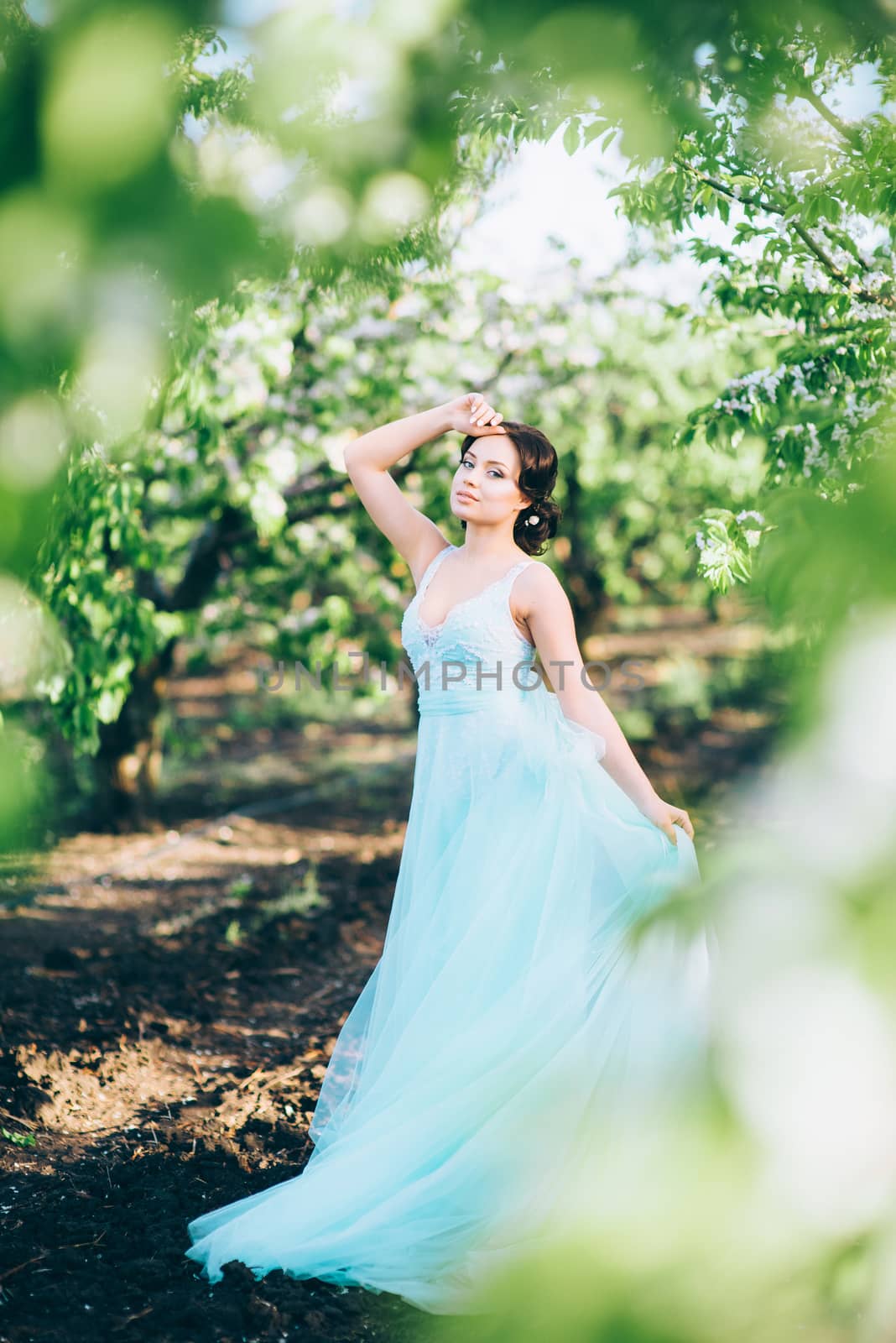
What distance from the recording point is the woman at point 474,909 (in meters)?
2.69

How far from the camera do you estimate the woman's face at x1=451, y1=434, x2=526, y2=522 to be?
3246 mm

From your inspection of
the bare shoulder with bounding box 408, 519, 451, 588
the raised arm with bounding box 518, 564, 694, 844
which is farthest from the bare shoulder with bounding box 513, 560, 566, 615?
the bare shoulder with bounding box 408, 519, 451, 588

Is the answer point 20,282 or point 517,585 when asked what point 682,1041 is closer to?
point 20,282

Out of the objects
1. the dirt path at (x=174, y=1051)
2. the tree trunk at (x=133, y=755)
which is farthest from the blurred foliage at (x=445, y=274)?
the tree trunk at (x=133, y=755)

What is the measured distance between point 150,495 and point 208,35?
6.32 metres

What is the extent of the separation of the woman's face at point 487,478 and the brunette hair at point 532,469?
0.02 meters

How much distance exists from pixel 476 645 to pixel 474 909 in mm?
727

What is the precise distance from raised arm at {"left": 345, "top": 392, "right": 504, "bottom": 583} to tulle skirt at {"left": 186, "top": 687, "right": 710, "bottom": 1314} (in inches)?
20.0

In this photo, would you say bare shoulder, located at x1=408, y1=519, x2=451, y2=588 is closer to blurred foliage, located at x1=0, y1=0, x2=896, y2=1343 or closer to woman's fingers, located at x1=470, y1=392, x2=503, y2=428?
woman's fingers, located at x1=470, y1=392, x2=503, y2=428

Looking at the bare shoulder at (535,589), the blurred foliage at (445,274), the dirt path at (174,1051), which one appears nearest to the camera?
the blurred foliage at (445,274)

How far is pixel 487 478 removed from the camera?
325cm

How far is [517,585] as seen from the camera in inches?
125

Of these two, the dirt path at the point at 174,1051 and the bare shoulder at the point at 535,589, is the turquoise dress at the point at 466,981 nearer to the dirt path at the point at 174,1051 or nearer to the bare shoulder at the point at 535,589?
the bare shoulder at the point at 535,589

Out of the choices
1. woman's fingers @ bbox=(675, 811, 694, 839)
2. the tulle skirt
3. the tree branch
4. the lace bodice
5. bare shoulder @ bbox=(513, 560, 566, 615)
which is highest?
the tree branch
